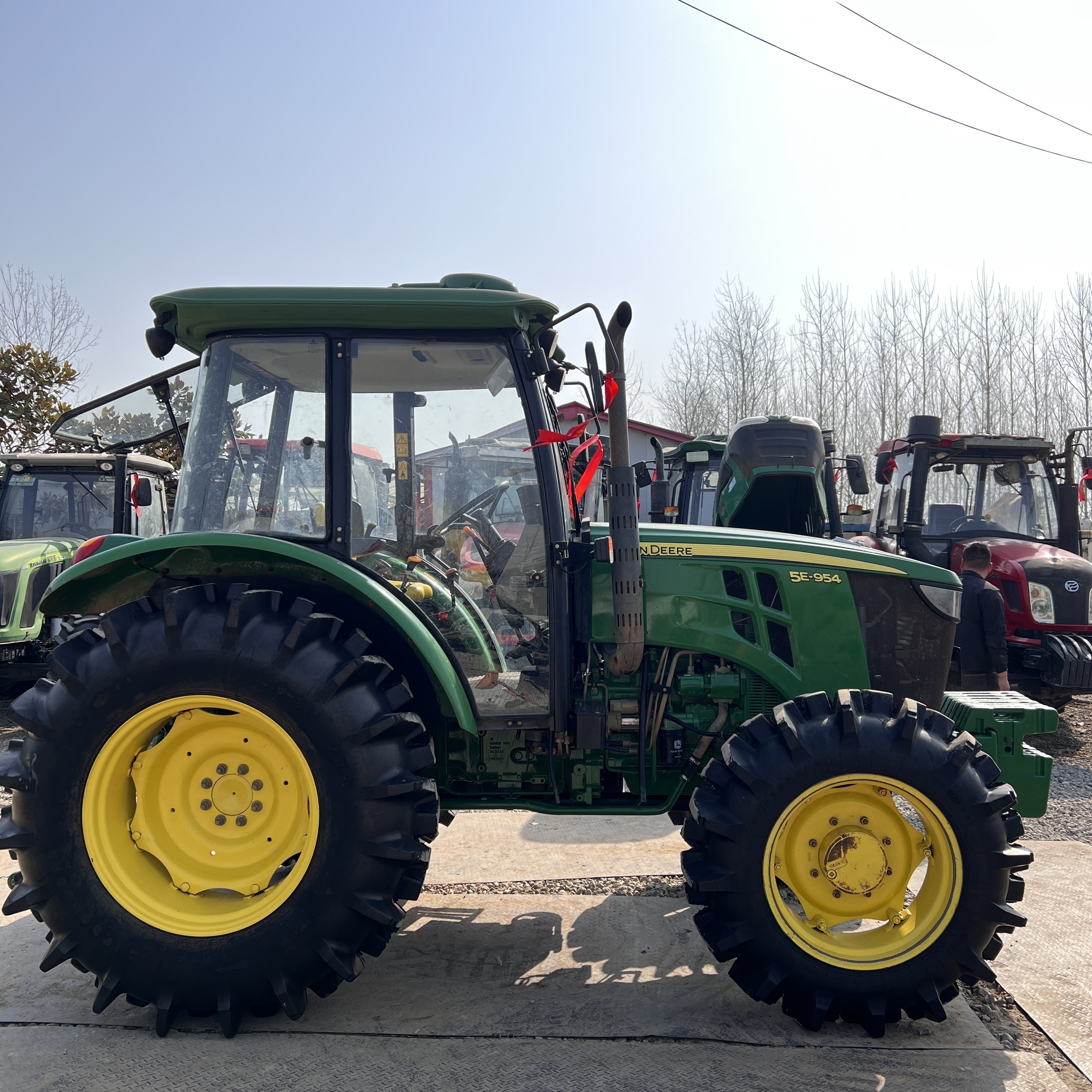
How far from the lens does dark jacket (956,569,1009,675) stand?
6.17 metres

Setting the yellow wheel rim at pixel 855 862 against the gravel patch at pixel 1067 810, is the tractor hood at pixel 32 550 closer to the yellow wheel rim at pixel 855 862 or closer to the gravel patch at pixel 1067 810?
the yellow wheel rim at pixel 855 862

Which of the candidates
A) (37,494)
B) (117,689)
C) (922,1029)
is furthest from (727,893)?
(37,494)

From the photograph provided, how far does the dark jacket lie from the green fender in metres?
4.62

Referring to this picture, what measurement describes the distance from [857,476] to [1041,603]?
2003 millimetres

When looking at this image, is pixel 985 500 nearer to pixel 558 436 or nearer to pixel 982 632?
pixel 982 632

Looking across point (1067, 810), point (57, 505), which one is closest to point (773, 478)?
point (1067, 810)

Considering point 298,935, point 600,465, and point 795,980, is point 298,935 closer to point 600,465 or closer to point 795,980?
point 795,980

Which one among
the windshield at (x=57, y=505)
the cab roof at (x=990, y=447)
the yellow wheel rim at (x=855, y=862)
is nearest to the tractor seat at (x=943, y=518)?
the cab roof at (x=990, y=447)

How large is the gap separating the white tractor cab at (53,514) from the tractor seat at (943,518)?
6.91 m

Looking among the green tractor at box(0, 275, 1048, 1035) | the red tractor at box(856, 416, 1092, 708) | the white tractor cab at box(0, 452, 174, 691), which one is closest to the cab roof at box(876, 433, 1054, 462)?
the red tractor at box(856, 416, 1092, 708)

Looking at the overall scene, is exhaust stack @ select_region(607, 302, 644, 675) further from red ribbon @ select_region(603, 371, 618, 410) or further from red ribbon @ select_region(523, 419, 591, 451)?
red ribbon @ select_region(523, 419, 591, 451)

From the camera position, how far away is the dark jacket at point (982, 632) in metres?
6.17

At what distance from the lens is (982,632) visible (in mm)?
6223

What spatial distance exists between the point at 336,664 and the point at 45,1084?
1310mm
